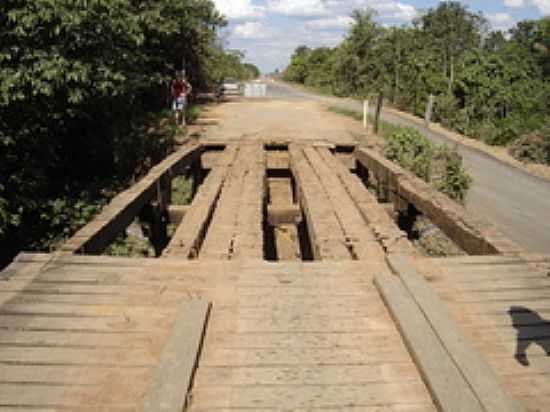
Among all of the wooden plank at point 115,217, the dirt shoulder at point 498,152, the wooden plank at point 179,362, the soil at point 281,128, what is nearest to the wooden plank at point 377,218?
the wooden plank at point 179,362

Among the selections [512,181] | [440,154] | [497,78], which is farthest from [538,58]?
[440,154]

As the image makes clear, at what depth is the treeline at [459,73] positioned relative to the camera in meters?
21.7

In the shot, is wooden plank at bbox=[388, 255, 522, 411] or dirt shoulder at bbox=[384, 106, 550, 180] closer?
wooden plank at bbox=[388, 255, 522, 411]

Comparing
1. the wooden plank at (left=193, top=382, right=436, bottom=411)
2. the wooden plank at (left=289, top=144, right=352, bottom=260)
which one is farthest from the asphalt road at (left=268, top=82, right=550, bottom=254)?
the wooden plank at (left=193, top=382, right=436, bottom=411)

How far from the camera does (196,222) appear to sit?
170 inches

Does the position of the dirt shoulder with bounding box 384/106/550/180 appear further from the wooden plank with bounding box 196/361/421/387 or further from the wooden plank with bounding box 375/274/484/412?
the wooden plank with bounding box 196/361/421/387

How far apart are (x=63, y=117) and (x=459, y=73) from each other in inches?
1020

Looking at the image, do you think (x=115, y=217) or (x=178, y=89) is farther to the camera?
(x=178, y=89)

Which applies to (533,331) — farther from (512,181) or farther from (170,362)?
(512,181)

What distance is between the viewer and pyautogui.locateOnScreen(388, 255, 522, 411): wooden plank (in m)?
1.95

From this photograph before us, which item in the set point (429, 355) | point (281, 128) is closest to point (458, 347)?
point (429, 355)

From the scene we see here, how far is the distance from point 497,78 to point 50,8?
84.5 feet

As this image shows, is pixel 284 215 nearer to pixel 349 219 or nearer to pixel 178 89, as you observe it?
pixel 349 219

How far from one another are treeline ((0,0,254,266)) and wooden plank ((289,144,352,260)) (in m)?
4.09
